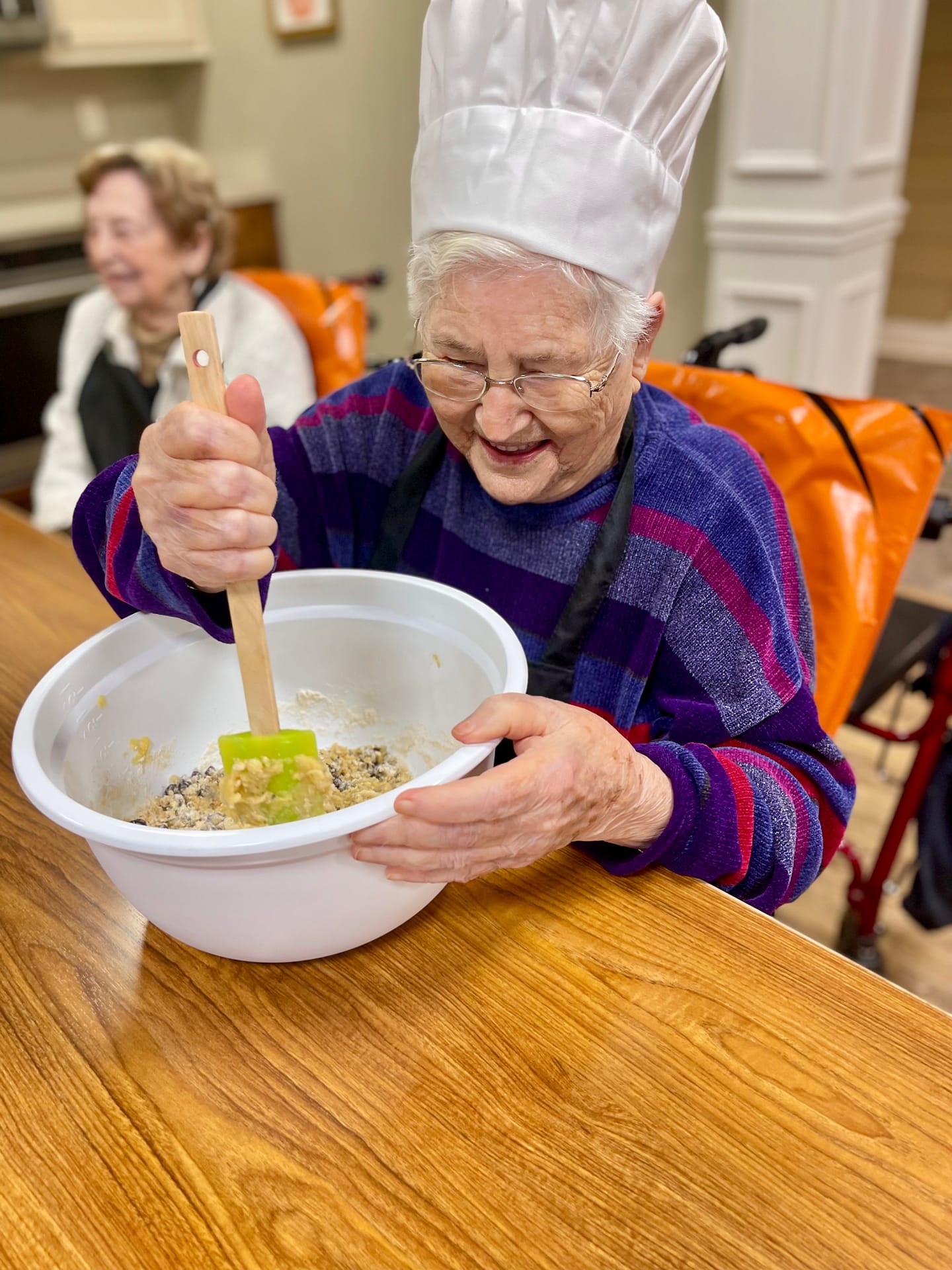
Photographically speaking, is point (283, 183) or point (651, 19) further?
point (283, 183)

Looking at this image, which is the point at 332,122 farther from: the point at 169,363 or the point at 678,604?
the point at 678,604

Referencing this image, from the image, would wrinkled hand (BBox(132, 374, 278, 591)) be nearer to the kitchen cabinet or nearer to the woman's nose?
the woman's nose

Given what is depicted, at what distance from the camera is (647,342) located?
0.86m

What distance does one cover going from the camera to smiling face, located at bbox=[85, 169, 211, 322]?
6.74 ft

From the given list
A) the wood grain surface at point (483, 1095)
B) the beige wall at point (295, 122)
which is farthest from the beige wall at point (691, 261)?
the wood grain surface at point (483, 1095)

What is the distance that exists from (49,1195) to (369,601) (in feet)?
1.72

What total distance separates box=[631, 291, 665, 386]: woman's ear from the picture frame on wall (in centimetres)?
311

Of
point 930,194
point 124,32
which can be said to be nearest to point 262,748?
point 124,32

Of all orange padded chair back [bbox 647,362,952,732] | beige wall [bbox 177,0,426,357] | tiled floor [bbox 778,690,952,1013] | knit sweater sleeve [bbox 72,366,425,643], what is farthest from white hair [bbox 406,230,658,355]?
beige wall [bbox 177,0,426,357]

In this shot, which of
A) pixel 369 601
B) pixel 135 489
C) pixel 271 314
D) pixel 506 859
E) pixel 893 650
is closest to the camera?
pixel 506 859

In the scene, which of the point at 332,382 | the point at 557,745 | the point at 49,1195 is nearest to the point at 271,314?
the point at 332,382

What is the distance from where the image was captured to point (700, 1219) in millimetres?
481

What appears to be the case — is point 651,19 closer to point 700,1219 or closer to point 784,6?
point 700,1219

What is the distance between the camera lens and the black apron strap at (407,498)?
1.01 m
